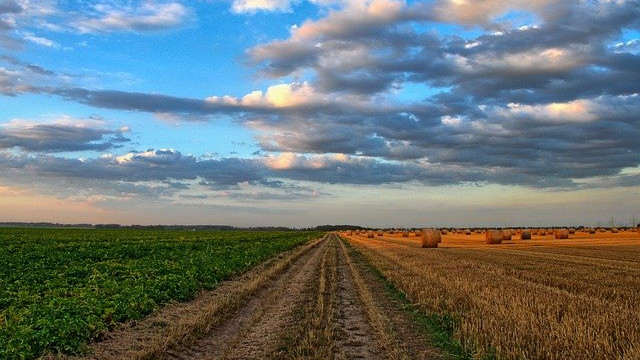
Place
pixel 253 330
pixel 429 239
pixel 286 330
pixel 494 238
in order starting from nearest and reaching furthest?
1. pixel 286 330
2. pixel 253 330
3. pixel 429 239
4. pixel 494 238

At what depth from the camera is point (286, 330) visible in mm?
12125

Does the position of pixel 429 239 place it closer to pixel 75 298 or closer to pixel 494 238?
pixel 494 238

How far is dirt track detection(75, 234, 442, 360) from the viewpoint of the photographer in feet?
33.5

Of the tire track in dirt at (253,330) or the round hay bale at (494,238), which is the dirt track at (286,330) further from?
the round hay bale at (494,238)

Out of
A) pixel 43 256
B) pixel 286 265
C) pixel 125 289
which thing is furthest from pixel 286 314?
pixel 43 256

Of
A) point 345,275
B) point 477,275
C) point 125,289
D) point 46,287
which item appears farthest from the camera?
point 345,275

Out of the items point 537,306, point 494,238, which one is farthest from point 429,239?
point 537,306

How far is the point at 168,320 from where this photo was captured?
44.7 ft

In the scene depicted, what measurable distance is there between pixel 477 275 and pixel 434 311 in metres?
8.05

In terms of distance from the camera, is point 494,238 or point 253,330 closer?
point 253,330

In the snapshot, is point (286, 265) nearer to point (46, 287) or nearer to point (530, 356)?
point (46, 287)

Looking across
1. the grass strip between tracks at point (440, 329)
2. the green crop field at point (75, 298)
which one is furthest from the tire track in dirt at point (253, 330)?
the grass strip between tracks at point (440, 329)

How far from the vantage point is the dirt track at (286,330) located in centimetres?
1021

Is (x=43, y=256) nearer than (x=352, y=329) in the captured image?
No
